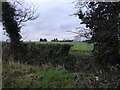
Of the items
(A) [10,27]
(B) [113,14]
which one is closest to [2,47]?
(A) [10,27]

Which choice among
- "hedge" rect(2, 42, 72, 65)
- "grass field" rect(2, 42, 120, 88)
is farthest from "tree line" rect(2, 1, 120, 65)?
"hedge" rect(2, 42, 72, 65)

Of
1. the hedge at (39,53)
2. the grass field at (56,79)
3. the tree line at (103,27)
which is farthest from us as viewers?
the hedge at (39,53)

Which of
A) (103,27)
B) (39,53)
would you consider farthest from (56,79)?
(39,53)

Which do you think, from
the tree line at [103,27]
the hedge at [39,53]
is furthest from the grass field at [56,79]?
the hedge at [39,53]

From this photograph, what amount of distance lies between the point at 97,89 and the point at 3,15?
946cm

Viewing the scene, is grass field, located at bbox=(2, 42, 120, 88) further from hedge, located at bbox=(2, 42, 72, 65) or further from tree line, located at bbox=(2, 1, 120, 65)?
hedge, located at bbox=(2, 42, 72, 65)

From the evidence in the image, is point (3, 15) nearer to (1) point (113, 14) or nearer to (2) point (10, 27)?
(2) point (10, 27)

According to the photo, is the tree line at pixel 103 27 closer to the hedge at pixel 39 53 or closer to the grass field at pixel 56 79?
the grass field at pixel 56 79

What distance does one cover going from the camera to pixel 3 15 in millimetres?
12023

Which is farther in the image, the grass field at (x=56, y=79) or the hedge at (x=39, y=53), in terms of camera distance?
the hedge at (x=39, y=53)

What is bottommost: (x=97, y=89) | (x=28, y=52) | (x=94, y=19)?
(x=97, y=89)

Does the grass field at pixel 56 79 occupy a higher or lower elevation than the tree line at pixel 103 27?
lower

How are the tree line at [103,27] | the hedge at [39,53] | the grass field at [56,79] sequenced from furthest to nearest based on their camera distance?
1. the hedge at [39,53]
2. the tree line at [103,27]
3. the grass field at [56,79]

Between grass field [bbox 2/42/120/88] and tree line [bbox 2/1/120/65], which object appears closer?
Answer: grass field [bbox 2/42/120/88]
